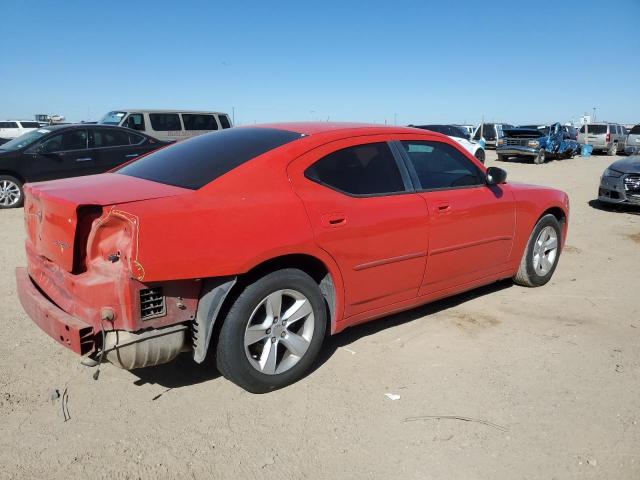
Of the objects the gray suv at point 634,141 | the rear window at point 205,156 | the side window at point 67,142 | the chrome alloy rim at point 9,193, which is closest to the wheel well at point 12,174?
the chrome alloy rim at point 9,193

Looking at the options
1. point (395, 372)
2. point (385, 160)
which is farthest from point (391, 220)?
point (395, 372)

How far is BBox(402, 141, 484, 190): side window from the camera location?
4.00m

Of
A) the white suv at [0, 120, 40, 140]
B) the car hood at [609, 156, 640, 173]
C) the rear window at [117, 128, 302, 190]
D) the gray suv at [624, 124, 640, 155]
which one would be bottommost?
the car hood at [609, 156, 640, 173]

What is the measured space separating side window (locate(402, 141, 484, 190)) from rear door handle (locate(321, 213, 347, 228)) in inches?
33.9

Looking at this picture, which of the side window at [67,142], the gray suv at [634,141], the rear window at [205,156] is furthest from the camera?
the gray suv at [634,141]

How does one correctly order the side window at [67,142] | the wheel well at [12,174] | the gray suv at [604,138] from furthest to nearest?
the gray suv at [604,138] < the side window at [67,142] < the wheel well at [12,174]

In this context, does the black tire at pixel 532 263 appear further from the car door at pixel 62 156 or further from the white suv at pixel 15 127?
the white suv at pixel 15 127

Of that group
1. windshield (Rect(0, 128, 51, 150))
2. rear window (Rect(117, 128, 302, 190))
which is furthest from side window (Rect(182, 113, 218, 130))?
rear window (Rect(117, 128, 302, 190))

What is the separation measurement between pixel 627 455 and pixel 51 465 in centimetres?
277

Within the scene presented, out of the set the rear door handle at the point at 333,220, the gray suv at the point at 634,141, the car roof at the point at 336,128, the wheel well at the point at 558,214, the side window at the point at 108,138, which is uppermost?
the gray suv at the point at 634,141

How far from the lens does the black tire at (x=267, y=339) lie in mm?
2949

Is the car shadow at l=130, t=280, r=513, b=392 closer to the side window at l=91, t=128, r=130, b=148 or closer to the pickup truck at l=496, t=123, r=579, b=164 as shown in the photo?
the side window at l=91, t=128, r=130, b=148

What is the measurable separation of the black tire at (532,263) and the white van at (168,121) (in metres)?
12.5

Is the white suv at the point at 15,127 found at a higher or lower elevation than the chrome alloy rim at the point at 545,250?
higher
